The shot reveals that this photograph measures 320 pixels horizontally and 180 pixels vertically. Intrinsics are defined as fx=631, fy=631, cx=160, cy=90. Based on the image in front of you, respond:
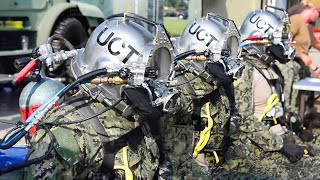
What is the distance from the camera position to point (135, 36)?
8.95ft

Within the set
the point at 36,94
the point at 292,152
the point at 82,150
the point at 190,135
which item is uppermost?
the point at 36,94

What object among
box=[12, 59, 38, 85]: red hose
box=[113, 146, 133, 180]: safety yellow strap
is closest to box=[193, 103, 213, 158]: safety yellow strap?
box=[113, 146, 133, 180]: safety yellow strap

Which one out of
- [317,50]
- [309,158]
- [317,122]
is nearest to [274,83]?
[309,158]

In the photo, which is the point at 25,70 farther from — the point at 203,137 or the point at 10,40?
the point at 10,40

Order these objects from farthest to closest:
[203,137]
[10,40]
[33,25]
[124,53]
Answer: [33,25] → [10,40] → [203,137] → [124,53]

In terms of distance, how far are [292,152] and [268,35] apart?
1.01 m

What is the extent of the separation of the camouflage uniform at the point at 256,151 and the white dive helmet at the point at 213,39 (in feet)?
1.10

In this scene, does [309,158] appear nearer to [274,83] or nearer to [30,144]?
[274,83]

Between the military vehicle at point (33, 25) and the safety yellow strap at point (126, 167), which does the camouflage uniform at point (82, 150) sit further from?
the military vehicle at point (33, 25)

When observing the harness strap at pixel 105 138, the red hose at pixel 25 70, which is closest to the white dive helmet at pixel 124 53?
the harness strap at pixel 105 138

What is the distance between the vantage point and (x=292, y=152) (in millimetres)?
4332

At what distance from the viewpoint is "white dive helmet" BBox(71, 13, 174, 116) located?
2648 mm

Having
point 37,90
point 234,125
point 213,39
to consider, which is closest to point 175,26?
point 213,39

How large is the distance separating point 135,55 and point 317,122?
12.2 ft
